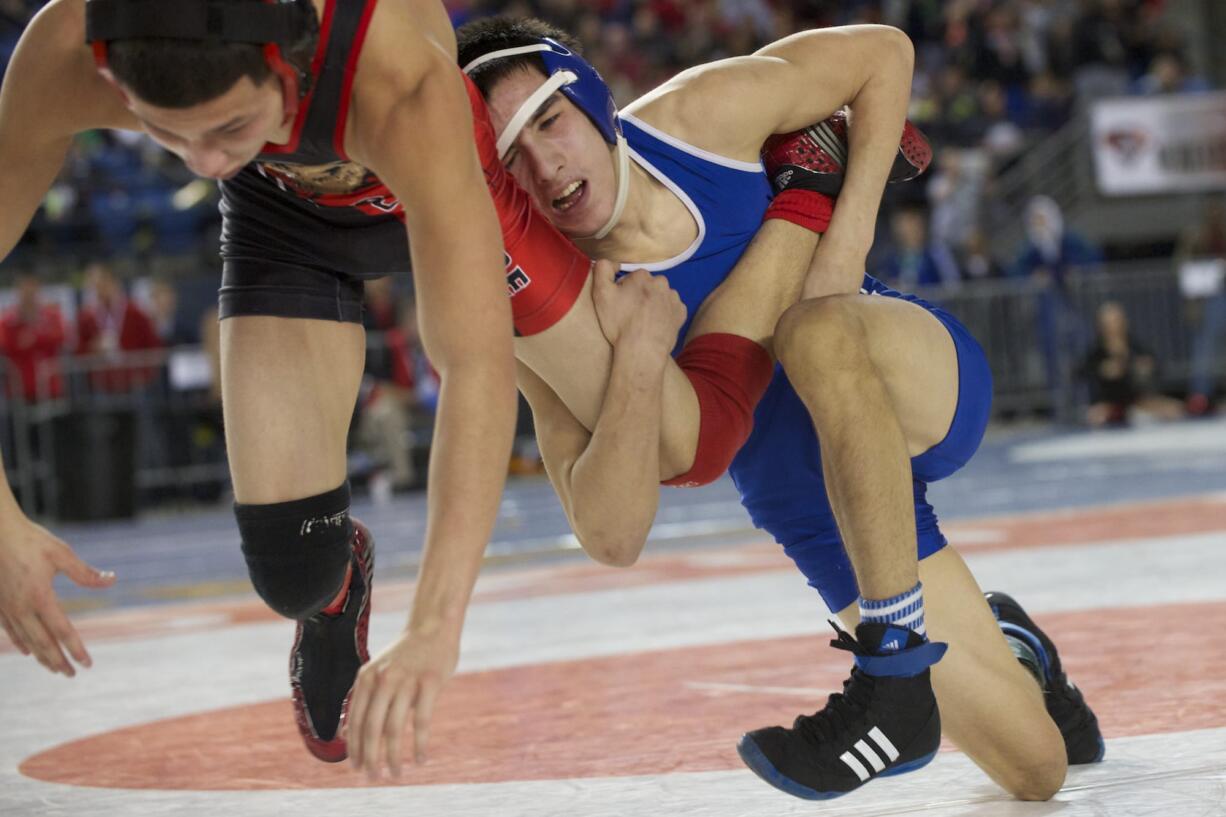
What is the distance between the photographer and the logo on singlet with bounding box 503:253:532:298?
283 cm

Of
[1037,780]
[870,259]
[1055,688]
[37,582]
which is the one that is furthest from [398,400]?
[37,582]

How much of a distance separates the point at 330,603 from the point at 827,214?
1245 millimetres

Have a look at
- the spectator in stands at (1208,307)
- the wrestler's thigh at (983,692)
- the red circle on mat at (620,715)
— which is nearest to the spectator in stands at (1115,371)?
the spectator in stands at (1208,307)

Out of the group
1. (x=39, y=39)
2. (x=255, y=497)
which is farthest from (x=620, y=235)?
(x=39, y=39)

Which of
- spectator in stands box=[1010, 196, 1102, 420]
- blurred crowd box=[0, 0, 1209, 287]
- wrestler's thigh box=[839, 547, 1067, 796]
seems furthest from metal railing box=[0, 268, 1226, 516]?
wrestler's thigh box=[839, 547, 1067, 796]

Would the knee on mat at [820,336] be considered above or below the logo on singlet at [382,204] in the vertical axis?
below

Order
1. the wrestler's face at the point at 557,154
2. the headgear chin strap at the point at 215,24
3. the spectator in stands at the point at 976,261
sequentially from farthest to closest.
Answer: the spectator in stands at the point at 976,261, the wrestler's face at the point at 557,154, the headgear chin strap at the point at 215,24

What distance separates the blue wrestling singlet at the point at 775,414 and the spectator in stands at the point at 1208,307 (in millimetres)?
10793

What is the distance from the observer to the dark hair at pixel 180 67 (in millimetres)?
1942

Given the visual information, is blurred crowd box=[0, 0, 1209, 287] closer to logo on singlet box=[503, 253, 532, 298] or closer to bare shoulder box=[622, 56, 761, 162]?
bare shoulder box=[622, 56, 761, 162]

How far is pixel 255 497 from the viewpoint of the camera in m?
3.21

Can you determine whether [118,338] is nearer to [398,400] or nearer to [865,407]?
[398,400]

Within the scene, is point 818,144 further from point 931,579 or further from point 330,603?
point 330,603

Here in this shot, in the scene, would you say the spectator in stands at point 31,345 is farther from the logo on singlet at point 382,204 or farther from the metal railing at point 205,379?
the logo on singlet at point 382,204
